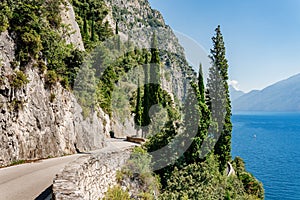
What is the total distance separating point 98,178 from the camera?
9773 millimetres

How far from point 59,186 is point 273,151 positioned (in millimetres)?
72906

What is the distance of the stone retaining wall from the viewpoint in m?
6.22

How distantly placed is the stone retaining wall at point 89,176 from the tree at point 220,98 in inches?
514

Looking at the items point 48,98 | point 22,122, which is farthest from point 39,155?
Result: point 48,98

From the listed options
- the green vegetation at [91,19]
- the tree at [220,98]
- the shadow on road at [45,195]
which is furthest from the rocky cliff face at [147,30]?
the shadow on road at [45,195]

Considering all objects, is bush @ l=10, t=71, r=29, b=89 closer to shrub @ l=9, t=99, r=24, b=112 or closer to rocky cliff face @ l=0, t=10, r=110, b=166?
rocky cliff face @ l=0, t=10, r=110, b=166

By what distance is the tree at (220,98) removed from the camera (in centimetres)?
2403

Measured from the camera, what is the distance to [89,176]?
8930 millimetres

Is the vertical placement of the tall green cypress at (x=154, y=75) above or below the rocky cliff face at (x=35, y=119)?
above

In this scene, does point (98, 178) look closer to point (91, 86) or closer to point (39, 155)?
point (39, 155)

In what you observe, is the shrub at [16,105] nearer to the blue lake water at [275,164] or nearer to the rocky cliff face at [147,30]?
the blue lake water at [275,164]

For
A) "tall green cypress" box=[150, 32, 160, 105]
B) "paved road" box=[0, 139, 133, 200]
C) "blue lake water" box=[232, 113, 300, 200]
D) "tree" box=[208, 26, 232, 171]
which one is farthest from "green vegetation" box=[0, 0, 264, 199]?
"blue lake water" box=[232, 113, 300, 200]

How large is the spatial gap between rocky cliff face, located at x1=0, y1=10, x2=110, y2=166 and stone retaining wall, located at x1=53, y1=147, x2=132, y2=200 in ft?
16.2

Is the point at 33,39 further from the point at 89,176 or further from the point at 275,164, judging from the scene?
the point at 275,164
